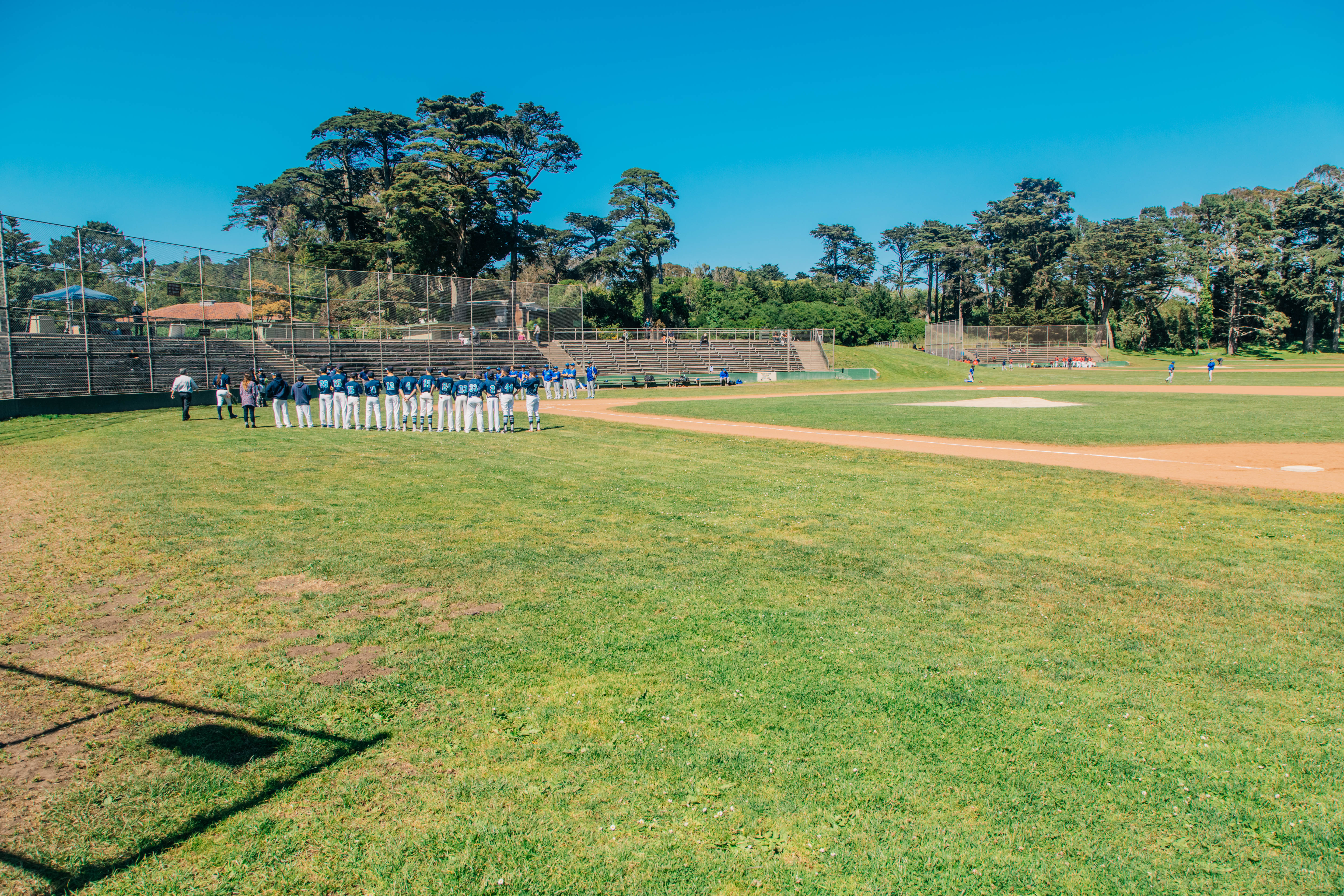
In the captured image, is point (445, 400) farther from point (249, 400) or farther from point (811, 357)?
point (811, 357)

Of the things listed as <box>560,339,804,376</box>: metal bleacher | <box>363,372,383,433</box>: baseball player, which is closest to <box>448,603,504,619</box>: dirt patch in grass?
<box>363,372,383,433</box>: baseball player

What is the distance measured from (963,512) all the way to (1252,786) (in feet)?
20.5

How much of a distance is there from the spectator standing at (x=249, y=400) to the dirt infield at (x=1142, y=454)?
1012 centimetres

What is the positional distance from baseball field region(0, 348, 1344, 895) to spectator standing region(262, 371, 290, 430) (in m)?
10.2

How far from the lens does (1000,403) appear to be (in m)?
29.1

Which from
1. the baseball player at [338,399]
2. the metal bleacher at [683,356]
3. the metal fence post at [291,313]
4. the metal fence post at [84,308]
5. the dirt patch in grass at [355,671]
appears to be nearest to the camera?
the dirt patch in grass at [355,671]

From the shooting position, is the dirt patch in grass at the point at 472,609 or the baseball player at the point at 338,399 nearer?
the dirt patch in grass at the point at 472,609

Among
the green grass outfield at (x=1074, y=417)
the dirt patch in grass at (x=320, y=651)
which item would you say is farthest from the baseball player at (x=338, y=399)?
the dirt patch in grass at (x=320, y=651)

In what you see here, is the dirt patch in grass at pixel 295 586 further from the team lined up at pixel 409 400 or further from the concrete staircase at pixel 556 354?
the concrete staircase at pixel 556 354

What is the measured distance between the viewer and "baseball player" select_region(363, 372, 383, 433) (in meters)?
20.9

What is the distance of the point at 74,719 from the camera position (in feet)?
14.6

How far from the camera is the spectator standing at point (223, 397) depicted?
22594 mm

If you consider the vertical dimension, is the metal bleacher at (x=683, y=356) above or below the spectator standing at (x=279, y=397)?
above

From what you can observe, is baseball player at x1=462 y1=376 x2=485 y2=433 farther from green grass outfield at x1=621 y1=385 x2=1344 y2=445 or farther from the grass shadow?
the grass shadow
